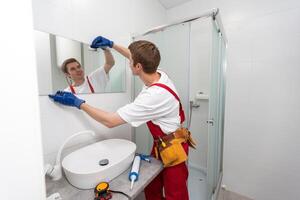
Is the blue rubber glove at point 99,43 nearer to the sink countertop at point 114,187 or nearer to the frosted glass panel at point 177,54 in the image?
the frosted glass panel at point 177,54

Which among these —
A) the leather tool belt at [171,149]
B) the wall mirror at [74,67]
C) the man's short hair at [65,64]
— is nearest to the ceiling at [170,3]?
the wall mirror at [74,67]

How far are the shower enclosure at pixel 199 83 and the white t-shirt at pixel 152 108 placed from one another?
40 cm

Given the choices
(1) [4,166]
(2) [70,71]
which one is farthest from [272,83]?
(1) [4,166]

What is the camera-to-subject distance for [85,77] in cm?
106

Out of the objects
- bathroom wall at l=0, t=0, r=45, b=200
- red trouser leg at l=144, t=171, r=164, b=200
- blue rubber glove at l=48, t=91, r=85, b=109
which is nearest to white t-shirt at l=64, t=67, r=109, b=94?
blue rubber glove at l=48, t=91, r=85, b=109

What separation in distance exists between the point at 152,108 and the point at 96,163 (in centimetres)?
50

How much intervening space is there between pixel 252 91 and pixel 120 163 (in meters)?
1.52

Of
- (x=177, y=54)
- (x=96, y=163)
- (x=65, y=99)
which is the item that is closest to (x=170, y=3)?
(x=177, y=54)

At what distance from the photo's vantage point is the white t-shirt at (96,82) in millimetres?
1043

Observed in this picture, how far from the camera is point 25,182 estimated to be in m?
0.31

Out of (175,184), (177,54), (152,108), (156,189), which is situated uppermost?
(177,54)

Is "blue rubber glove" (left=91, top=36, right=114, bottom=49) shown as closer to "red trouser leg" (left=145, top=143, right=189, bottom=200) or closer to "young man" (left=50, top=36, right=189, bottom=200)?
"young man" (left=50, top=36, right=189, bottom=200)

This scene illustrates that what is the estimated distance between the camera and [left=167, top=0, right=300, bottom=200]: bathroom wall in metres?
1.36

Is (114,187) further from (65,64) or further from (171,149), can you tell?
(65,64)
